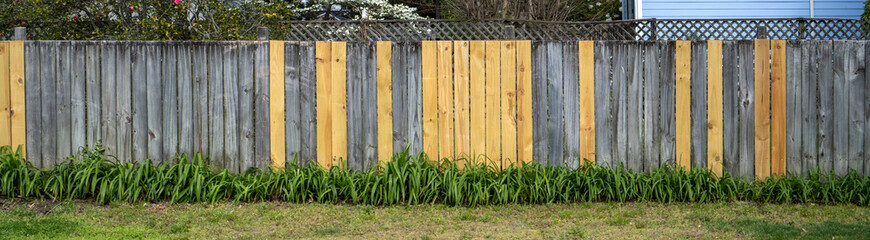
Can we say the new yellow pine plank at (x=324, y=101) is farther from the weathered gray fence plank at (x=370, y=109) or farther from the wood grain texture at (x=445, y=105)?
the wood grain texture at (x=445, y=105)

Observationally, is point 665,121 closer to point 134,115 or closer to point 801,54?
point 801,54

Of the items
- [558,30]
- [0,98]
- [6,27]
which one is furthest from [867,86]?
[6,27]

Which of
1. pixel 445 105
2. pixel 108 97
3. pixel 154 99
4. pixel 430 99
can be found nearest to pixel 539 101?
pixel 445 105

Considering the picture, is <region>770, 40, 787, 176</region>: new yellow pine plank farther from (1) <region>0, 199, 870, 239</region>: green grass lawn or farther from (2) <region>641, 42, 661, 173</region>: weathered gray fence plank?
(2) <region>641, 42, 661, 173</region>: weathered gray fence plank

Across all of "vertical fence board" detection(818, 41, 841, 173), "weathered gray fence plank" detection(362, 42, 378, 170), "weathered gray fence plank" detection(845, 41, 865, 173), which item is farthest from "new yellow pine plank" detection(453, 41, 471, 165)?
"weathered gray fence plank" detection(845, 41, 865, 173)

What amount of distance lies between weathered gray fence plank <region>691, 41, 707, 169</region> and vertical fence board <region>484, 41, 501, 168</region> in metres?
1.55

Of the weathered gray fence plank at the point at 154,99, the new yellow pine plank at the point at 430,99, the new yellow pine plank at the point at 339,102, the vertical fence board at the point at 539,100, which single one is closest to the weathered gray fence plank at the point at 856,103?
the vertical fence board at the point at 539,100

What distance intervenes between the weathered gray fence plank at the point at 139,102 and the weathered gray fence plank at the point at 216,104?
0.51m

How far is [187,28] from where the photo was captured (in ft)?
28.4

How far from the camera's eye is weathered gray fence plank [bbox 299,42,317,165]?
20.9 ft

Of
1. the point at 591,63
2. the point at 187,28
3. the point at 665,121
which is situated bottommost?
the point at 665,121

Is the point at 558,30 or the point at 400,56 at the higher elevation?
the point at 558,30

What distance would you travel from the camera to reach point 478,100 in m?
6.40

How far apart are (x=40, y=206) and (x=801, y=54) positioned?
591 cm
